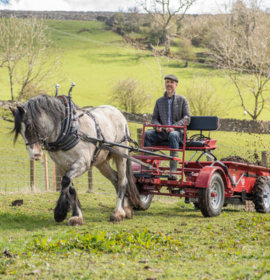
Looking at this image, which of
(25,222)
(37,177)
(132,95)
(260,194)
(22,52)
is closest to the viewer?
(25,222)

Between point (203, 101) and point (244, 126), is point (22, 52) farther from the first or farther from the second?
point (244, 126)

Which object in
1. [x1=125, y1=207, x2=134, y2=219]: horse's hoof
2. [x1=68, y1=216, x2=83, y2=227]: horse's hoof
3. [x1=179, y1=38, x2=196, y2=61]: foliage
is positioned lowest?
[x1=125, y1=207, x2=134, y2=219]: horse's hoof

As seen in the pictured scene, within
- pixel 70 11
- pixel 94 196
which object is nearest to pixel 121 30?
pixel 70 11

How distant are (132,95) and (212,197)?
2789 cm

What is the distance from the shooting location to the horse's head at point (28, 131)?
575 centimetres

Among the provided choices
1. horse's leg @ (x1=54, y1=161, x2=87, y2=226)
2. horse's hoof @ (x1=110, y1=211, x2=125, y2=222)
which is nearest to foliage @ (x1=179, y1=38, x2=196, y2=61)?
horse's hoof @ (x1=110, y1=211, x2=125, y2=222)

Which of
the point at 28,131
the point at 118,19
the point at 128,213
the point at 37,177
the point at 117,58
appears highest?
the point at 118,19

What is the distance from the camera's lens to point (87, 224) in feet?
20.9

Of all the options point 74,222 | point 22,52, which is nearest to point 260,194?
point 74,222

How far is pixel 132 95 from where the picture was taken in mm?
35188

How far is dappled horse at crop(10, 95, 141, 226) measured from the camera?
5.81 metres

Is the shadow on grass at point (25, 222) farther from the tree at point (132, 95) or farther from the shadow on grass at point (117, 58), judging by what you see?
the shadow on grass at point (117, 58)

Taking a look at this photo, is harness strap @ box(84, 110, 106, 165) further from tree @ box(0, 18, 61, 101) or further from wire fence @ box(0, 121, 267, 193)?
tree @ box(0, 18, 61, 101)

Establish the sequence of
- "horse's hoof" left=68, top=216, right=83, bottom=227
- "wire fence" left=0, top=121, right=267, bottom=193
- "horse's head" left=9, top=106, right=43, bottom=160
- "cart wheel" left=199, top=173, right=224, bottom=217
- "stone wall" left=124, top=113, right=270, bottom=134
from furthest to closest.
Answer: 1. "stone wall" left=124, top=113, right=270, bottom=134
2. "wire fence" left=0, top=121, right=267, bottom=193
3. "cart wheel" left=199, top=173, right=224, bottom=217
4. "horse's hoof" left=68, top=216, right=83, bottom=227
5. "horse's head" left=9, top=106, right=43, bottom=160
